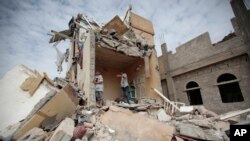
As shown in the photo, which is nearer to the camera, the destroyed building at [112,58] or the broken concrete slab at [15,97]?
the broken concrete slab at [15,97]

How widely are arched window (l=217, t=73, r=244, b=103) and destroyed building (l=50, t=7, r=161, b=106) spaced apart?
4956mm

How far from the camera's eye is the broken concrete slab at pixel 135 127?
326cm

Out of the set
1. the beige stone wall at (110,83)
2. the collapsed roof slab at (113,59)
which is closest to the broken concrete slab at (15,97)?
the collapsed roof slab at (113,59)

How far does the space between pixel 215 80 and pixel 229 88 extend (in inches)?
71.6

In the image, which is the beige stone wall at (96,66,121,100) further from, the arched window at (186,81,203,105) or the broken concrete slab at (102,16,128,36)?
the arched window at (186,81,203,105)

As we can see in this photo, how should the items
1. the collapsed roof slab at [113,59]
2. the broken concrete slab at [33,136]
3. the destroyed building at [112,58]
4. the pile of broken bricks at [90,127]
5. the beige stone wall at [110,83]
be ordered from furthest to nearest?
1. the beige stone wall at [110,83]
2. the collapsed roof slab at [113,59]
3. the destroyed building at [112,58]
4. the pile of broken bricks at [90,127]
5. the broken concrete slab at [33,136]

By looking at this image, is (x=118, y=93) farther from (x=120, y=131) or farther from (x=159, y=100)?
(x=120, y=131)

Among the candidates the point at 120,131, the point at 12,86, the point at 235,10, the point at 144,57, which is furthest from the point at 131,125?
the point at 235,10

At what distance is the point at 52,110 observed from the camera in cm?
367

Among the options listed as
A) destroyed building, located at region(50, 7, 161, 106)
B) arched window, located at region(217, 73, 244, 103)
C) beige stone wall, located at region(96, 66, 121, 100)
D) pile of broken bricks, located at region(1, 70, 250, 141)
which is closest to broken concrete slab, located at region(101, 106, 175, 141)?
pile of broken bricks, located at region(1, 70, 250, 141)

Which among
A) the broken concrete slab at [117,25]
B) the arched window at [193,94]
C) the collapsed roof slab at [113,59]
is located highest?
the broken concrete slab at [117,25]

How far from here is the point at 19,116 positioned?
150 inches

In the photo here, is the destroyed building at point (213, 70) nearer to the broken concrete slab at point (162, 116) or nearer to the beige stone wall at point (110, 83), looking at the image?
the beige stone wall at point (110, 83)

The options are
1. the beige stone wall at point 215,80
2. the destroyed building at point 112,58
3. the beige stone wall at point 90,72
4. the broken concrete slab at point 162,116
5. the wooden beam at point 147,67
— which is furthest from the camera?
the beige stone wall at point 215,80
